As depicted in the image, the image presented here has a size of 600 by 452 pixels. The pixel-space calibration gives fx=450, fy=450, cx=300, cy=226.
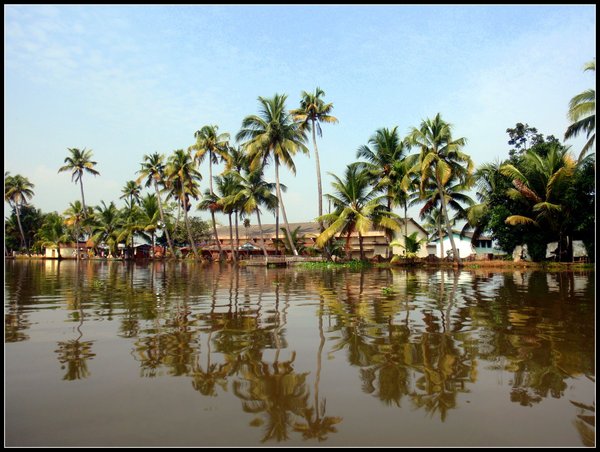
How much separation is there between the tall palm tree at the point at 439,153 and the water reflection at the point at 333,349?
62.5 feet

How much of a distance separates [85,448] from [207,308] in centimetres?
722

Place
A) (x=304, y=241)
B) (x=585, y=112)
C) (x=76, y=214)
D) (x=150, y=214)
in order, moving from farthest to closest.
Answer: (x=76, y=214) < (x=150, y=214) < (x=304, y=241) < (x=585, y=112)

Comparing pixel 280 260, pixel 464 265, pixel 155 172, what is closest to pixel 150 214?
pixel 155 172

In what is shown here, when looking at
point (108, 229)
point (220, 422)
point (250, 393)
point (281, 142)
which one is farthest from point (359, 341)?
point (108, 229)

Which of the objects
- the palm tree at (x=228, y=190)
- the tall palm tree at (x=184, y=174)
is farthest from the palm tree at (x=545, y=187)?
the tall palm tree at (x=184, y=174)

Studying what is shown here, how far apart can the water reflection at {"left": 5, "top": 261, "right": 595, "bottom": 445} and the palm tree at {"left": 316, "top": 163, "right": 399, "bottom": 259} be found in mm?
19898

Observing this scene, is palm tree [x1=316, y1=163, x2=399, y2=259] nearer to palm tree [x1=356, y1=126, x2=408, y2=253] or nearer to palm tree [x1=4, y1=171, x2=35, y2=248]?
palm tree [x1=356, y1=126, x2=408, y2=253]

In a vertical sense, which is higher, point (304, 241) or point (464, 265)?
point (304, 241)

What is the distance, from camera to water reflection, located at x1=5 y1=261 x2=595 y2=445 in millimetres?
4188

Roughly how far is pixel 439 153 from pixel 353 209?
6.99 metres

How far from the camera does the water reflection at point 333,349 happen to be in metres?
4.19

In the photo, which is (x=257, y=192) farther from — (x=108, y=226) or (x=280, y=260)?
(x=108, y=226)

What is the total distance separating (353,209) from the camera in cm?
3212

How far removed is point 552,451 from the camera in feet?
10.8
